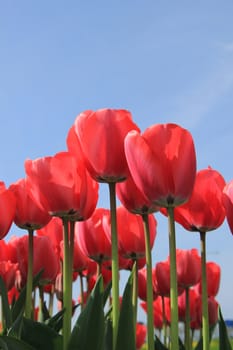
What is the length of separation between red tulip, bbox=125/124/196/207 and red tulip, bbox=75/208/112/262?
2.06 ft

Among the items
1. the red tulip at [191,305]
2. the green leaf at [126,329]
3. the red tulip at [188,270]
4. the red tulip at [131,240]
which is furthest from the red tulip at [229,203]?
the red tulip at [191,305]

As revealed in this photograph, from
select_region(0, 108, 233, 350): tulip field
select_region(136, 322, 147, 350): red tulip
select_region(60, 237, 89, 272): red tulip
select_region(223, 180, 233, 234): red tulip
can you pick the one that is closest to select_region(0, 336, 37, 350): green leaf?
select_region(0, 108, 233, 350): tulip field

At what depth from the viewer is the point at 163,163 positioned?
135 centimetres

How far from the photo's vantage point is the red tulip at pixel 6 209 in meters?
1.68

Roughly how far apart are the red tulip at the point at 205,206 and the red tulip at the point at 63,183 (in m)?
0.27

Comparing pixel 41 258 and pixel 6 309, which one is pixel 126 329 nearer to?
pixel 6 309

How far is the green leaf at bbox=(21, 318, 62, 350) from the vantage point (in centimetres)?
141

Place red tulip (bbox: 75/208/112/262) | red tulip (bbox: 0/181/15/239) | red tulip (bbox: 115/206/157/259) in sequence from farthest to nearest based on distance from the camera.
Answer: red tulip (bbox: 75/208/112/262) < red tulip (bbox: 115/206/157/259) < red tulip (bbox: 0/181/15/239)

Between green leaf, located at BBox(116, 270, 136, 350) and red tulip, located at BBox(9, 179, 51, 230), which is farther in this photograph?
red tulip, located at BBox(9, 179, 51, 230)

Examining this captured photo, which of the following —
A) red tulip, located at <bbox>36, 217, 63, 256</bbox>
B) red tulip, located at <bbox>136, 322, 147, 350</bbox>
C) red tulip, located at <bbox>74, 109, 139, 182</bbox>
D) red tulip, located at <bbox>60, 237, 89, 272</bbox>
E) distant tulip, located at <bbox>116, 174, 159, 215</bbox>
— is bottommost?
red tulip, located at <bbox>136, 322, 147, 350</bbox>

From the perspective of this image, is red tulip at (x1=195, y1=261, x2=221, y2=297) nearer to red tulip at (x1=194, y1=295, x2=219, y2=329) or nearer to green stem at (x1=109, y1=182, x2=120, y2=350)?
red tulip at (x1=194, y1=295, x2=219, y2=329)

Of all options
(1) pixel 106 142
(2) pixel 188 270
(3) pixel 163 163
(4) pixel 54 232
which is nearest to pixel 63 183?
(1) pixel 106 142

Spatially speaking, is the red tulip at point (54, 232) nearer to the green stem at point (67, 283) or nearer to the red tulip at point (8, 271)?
the red tulip at point (8, 271)

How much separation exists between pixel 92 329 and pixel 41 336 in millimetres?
143
